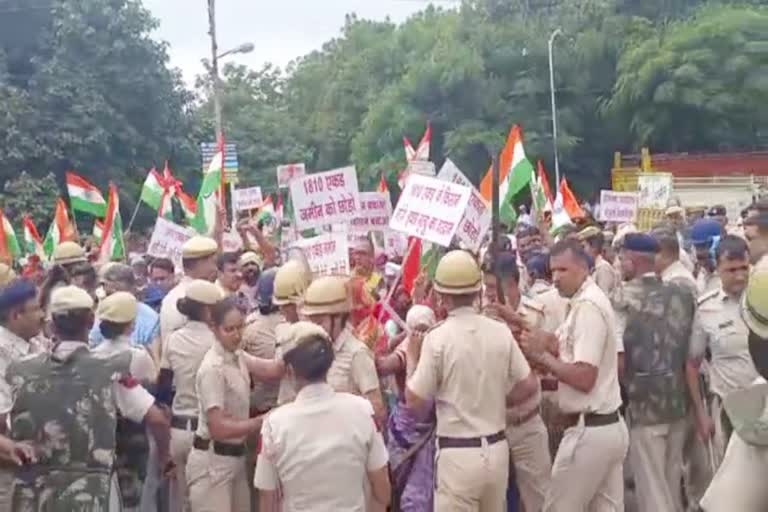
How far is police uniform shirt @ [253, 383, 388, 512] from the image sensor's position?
5.26 m

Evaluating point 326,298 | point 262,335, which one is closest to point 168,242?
point 262,335

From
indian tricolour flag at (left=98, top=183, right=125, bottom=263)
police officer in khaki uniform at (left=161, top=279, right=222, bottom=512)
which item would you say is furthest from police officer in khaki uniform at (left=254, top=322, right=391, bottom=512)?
indian tricolour flag at (left=98, top=183, right=125, bottom=263)

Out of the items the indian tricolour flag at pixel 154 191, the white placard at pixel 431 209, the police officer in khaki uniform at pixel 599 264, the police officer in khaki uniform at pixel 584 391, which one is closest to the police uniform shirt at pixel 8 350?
the police officer in khaki uniform at pixel 584 391

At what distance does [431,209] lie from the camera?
8.30m

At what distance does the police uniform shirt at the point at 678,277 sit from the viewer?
8229mm

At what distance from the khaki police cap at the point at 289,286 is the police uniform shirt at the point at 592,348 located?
1.53 m

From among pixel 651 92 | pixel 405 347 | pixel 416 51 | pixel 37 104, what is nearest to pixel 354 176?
pixel 405 347

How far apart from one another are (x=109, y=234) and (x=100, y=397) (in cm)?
919

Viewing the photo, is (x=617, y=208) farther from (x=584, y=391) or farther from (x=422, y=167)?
(x=584, y=391)

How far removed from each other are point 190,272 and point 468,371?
2766 mm

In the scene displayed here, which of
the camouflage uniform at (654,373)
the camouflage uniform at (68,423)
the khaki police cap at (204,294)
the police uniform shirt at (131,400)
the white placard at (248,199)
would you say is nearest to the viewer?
the camouflage uniform at (68,423)

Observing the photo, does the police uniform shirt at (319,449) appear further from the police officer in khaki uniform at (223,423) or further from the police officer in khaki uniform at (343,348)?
the police officer in khaki uniform at (223,423)

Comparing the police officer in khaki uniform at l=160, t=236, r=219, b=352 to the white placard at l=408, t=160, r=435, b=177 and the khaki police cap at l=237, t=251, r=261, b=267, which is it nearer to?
the khaki police cap at l=237, t=251, r=261, b=267

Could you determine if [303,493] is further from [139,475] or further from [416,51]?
[416,51]
